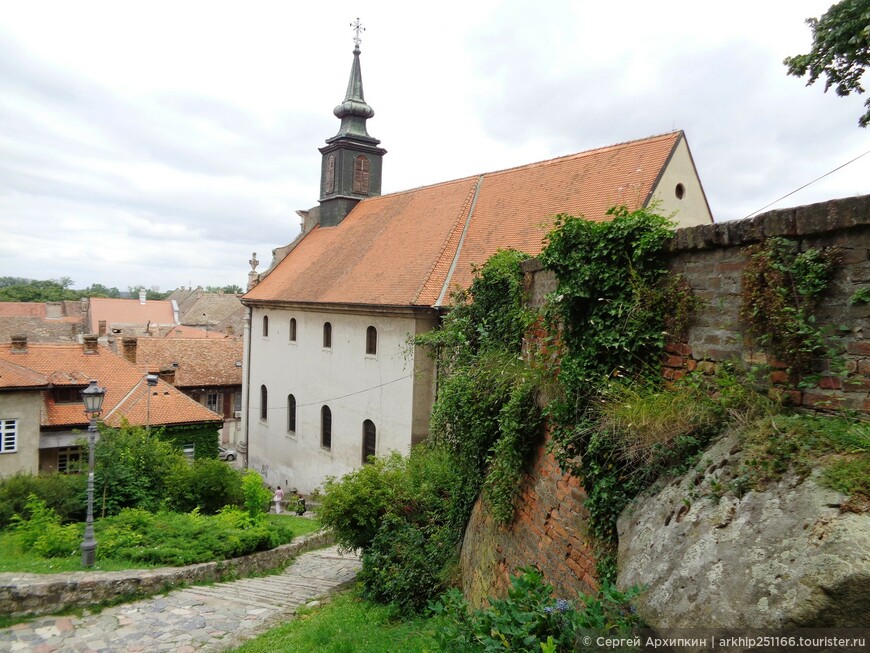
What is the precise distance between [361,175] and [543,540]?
24494mm

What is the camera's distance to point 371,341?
61.9 feet

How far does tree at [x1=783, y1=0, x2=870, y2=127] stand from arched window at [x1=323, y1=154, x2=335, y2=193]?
21.9 m

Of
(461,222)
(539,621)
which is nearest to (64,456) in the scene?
(461,222)

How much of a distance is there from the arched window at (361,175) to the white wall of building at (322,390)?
7.28m

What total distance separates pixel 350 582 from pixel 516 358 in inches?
259

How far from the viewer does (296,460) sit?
23.0m

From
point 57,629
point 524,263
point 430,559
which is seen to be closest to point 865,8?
point 524,263

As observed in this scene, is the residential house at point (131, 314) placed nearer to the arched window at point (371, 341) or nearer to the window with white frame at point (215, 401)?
the window with white frame at point (215, 401)

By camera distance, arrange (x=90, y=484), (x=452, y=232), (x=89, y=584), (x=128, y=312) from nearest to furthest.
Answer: (x=89, y=584), (x=90, y=484), (x=452, y=232), (x=128, y=312)

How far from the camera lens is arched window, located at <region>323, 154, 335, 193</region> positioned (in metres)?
27.7

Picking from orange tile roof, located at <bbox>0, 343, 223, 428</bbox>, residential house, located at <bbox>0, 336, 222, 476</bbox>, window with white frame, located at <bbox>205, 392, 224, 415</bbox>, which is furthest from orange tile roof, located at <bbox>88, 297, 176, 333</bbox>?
residential house, located at <bbox>0, 336, 222, 476</bbox>

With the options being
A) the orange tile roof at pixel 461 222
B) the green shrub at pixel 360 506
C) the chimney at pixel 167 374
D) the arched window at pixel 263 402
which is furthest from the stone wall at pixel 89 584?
the chimney at pixel 167 374

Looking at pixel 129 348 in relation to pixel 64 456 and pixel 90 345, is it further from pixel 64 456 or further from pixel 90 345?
pixel 64 456

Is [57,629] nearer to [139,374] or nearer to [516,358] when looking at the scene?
[516,358]
